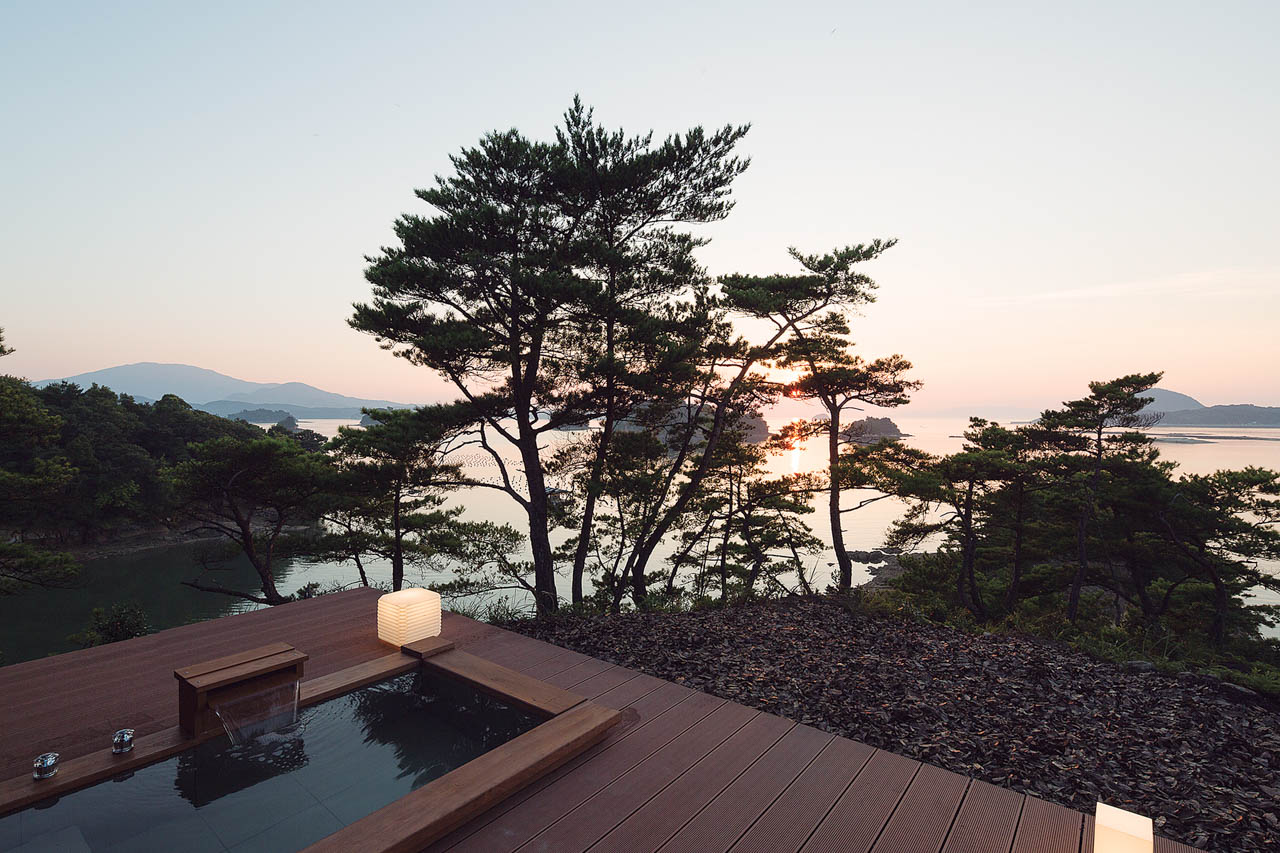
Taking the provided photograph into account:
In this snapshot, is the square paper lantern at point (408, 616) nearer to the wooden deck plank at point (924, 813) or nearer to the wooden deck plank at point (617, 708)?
the wooden deck plank at point (617, 708)

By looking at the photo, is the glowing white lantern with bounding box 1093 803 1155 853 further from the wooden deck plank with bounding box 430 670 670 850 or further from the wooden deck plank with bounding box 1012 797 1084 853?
the wooden deck plank with bounding box 430 670 670 850

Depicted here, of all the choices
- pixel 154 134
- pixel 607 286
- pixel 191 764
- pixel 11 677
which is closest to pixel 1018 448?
pixel 607 286

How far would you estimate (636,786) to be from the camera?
236 centimetres

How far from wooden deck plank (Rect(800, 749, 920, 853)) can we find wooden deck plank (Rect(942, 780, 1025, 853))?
243 millimetres

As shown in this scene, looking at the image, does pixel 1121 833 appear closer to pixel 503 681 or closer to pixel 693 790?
pixel 693 790

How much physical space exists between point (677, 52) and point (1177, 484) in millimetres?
15212

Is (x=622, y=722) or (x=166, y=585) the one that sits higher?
(x=622, y=722)

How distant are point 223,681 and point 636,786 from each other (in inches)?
94.8

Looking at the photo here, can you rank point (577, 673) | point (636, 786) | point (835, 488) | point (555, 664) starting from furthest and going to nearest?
point (835, 488), point (555, 664), point (577, 673), point (636, 786)

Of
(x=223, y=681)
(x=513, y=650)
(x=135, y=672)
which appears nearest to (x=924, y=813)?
(x=513, y=650)

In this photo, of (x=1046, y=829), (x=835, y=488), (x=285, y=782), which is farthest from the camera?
(x=835, y=488)

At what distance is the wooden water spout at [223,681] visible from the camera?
2732 mm

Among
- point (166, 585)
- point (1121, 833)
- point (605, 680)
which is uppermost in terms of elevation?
point (1121, 833)

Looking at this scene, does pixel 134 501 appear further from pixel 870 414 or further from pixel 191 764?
pixel 870 414
